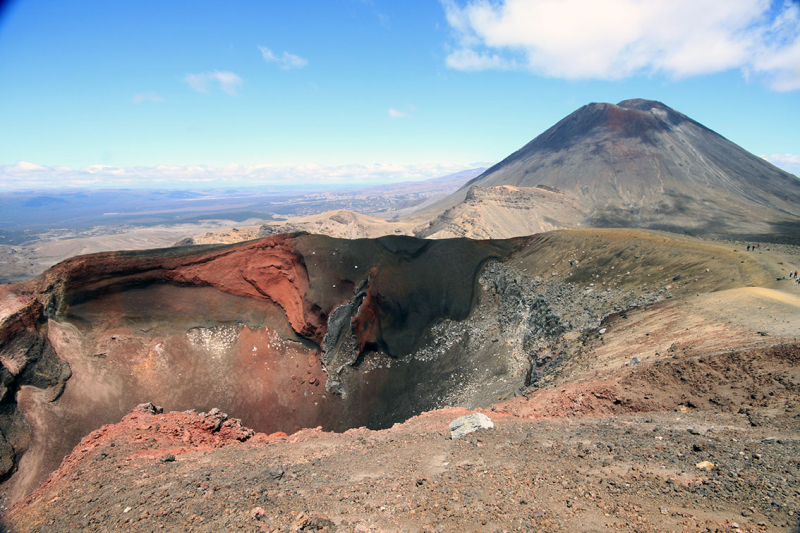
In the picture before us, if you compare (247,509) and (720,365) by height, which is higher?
(720,365)

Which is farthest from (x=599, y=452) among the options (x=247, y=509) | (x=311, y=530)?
(x=247, y=509)

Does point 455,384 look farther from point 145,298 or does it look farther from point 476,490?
point 145,298

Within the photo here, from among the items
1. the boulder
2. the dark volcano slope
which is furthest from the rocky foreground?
the dark volcano slope

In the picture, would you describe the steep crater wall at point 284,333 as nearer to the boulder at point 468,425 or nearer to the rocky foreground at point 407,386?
the rocky foreground at point 407,386

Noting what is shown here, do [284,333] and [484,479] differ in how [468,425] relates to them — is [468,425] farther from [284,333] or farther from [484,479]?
[284,333]

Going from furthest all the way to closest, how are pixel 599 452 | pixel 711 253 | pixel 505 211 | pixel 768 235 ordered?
1. pixel 505 211
2. pixel 768 235
3. pixel 711 253
4. pixel 599 452

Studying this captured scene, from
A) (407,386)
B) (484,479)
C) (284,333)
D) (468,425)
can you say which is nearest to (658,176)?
(407,386)
